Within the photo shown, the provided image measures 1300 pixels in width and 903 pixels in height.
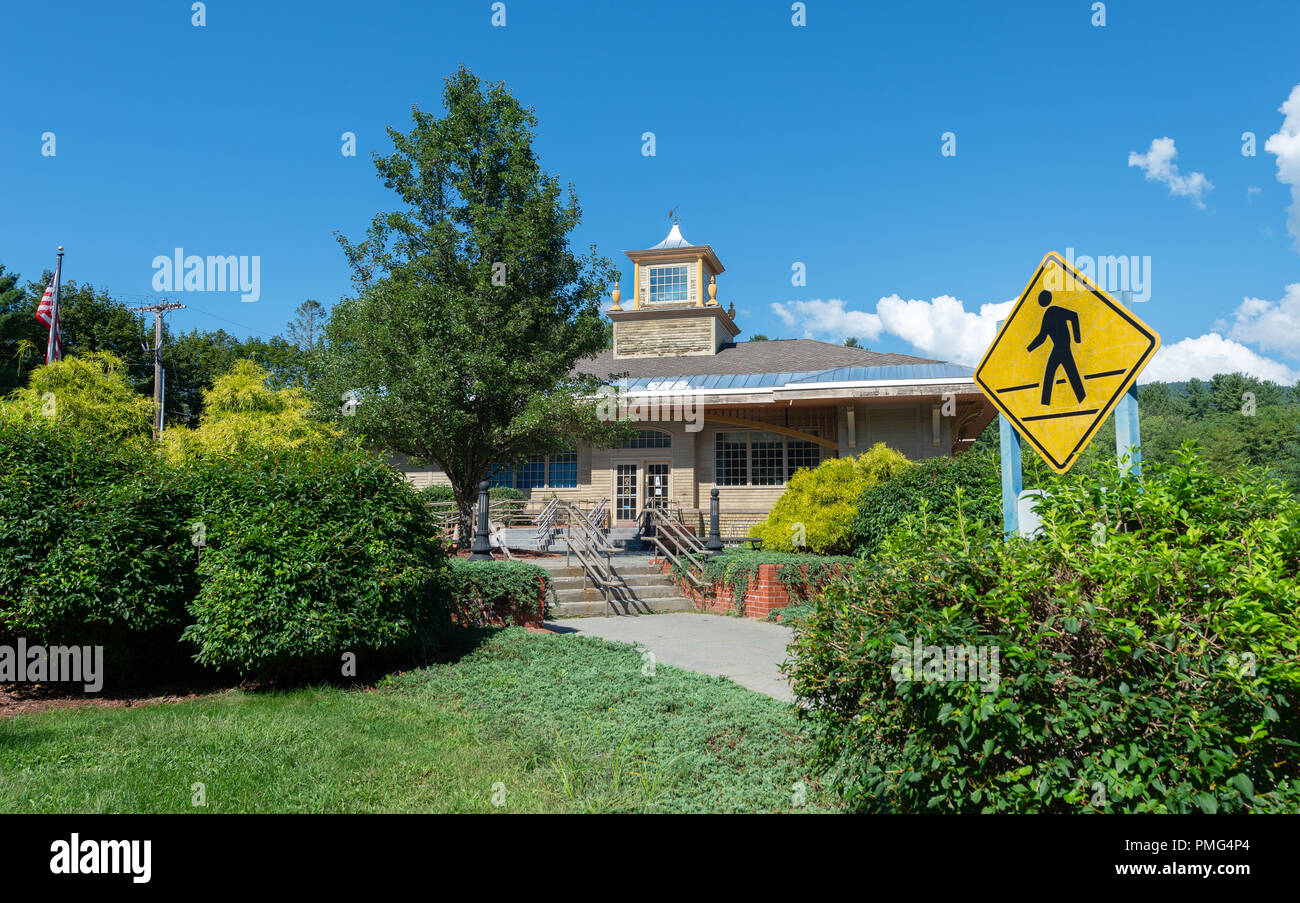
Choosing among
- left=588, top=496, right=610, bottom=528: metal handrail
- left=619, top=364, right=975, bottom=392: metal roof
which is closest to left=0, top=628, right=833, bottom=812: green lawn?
left=588, top=496, right=610, bottom=528: metal handrail

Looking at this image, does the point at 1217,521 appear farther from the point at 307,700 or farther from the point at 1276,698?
the point at 307,700

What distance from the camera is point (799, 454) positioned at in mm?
21703

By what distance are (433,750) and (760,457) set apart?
17.8 metres

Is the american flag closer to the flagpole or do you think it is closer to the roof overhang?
the flagpole

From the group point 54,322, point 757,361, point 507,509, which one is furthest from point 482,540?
point 54,322

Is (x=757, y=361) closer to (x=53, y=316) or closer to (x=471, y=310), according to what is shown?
(x=471, y=310)

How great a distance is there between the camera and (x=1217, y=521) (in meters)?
3.15

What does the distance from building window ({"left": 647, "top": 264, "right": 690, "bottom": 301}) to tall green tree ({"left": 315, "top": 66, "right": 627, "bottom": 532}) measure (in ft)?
31.0

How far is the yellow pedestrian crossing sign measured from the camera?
395 centimetres

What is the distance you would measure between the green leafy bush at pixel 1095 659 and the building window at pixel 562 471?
20.4 meters

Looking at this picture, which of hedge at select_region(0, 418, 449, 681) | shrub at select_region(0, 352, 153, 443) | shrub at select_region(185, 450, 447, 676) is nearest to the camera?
hedge at select_region(0, 418, 449, 681)

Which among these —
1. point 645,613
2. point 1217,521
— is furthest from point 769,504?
point 1217,521

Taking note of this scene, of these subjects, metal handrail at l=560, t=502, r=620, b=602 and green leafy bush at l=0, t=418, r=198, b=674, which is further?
metal handrail at l=560, t=502, r=620, b=602

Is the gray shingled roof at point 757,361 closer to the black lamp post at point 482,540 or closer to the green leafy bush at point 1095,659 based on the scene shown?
the black lamp post at point 482,540
